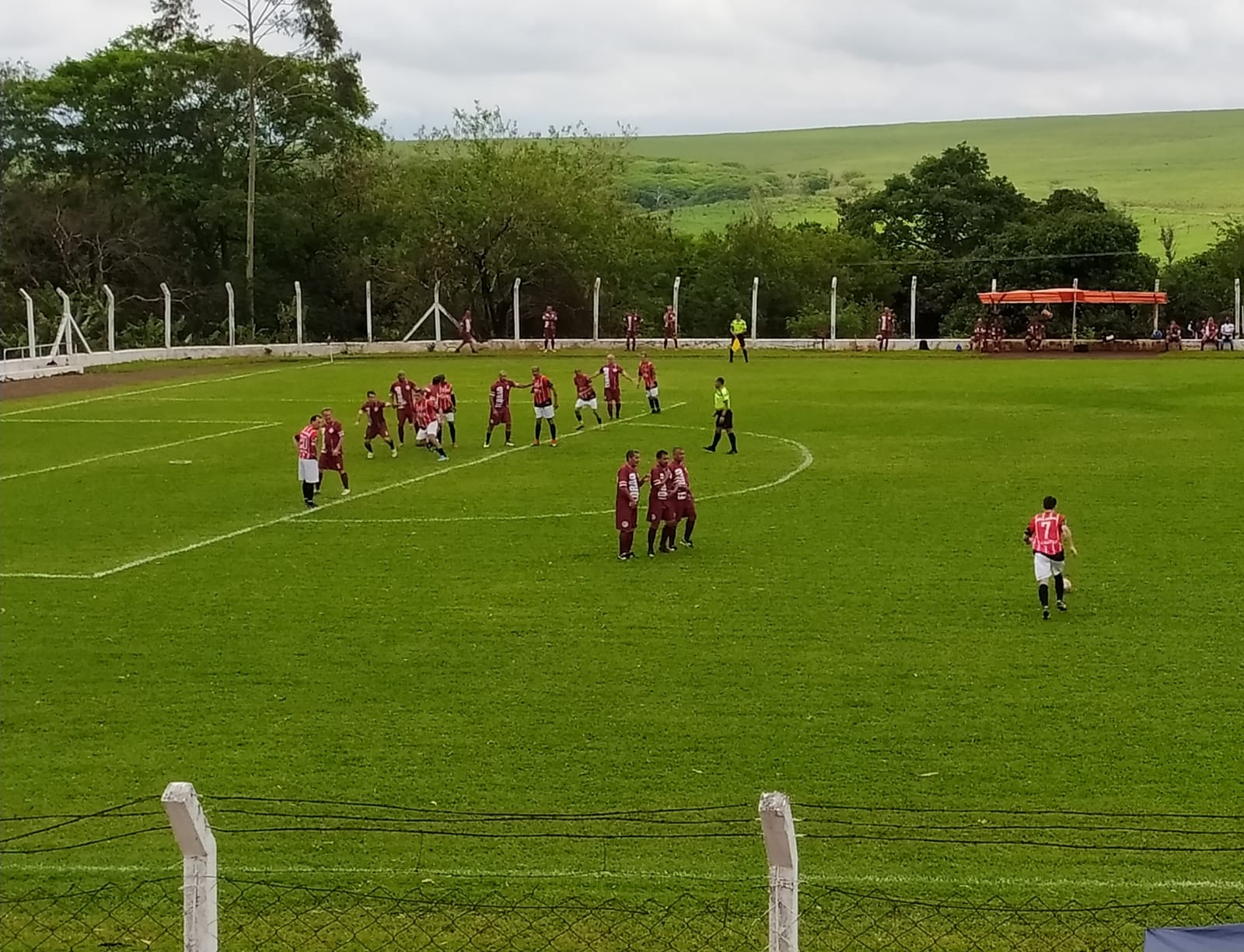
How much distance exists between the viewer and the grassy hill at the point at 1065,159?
130 m

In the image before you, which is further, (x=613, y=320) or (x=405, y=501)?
(x=613, y=320)

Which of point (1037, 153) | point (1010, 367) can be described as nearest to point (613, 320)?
point (1010, 367)

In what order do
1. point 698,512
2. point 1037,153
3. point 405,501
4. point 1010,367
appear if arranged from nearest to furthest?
1. point 698,512
2. point 405,501
3. point 1010,367
4. point 1037,153

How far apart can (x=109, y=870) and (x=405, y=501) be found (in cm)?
1666

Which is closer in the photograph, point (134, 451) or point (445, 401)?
point (445, 401)

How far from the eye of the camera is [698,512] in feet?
83.5

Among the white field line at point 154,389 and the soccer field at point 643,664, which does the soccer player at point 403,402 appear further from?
the white field line at point 154,389

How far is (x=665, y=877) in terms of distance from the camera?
34.4 feet

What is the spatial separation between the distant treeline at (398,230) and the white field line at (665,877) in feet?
193

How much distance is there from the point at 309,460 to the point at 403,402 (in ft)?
25.5

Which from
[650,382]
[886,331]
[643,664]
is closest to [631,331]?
[886,331]

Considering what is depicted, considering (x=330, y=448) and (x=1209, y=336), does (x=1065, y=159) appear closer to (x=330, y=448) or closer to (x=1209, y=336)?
(x=1209, y=336)

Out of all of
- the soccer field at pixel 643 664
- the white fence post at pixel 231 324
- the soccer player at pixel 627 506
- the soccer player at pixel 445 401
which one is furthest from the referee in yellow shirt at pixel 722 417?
the white fence post at pixel 231 324

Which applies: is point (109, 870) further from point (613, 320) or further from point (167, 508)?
point (613, 320)
